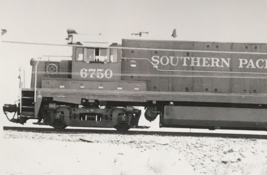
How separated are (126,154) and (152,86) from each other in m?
2.23

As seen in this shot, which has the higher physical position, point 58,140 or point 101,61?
point 101,61

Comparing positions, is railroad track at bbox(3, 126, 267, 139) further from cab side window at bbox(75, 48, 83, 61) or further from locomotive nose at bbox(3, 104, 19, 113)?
cab side window at bbox(75, 48, 83, 61)

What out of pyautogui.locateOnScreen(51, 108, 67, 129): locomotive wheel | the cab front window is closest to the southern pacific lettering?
the cab front window

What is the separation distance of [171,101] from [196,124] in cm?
90

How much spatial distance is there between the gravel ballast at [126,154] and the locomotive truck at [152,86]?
64 centimetres

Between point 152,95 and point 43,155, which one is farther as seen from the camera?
point 152,95

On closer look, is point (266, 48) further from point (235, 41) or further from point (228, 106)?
point (228, 106)

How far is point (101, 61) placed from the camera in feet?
34.6

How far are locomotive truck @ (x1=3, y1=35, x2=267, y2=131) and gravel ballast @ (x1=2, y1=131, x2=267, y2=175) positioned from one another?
637 millimetres

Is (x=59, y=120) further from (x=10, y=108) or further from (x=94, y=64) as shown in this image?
(x=94, y=64)

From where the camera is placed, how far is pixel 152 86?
35.4 ft

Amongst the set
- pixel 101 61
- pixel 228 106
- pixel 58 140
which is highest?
pixel 101 61

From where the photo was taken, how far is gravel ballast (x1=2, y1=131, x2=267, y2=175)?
30.1ft

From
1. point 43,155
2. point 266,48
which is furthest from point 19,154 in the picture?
point 266,48
